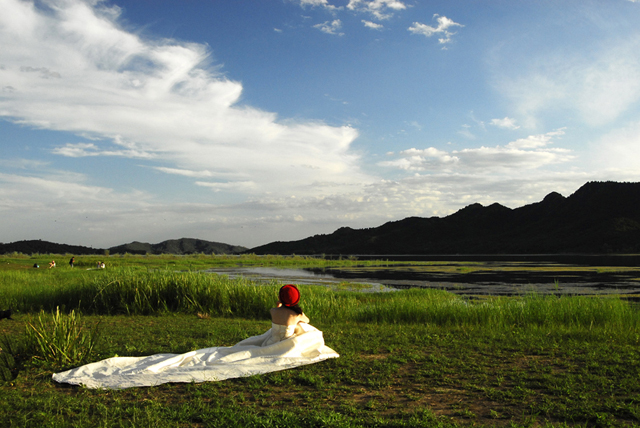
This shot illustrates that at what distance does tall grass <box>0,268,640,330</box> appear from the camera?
478 inches

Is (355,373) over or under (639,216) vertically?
under

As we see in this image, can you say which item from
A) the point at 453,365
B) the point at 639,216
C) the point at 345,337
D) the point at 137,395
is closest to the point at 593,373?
the point at 453,365

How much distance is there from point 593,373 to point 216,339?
692cm

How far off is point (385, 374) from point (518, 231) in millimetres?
146696

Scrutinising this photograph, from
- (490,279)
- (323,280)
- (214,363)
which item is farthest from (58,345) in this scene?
(490,279)

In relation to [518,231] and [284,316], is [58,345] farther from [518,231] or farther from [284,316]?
[518,231]

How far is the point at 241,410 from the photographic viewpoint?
5.13m

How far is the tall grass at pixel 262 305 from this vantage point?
39.8 feet

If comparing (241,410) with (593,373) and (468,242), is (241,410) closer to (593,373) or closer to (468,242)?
(593,373)

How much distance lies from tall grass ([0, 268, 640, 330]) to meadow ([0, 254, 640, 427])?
7 cm

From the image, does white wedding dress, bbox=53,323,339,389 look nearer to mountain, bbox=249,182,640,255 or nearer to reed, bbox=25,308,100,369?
reed, bbox=25,308,100,369

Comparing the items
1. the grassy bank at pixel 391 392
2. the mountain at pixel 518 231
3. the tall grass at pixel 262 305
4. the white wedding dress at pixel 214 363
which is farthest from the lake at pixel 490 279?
the mountain at pixel 518 231

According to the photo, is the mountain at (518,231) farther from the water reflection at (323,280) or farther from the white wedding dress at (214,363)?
the white wedding dress at (214,363)

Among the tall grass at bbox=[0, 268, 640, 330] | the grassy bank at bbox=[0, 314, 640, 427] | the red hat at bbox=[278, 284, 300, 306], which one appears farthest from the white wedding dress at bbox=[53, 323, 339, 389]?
the tall grass at bbox=[0, 268, 640, 330]
